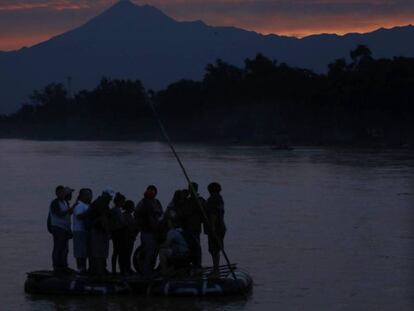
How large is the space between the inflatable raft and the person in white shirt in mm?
333

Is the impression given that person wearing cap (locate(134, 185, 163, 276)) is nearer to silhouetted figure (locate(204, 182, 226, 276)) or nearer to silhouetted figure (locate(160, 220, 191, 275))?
silhouetted figure (locate(160, 220, 191, 275))

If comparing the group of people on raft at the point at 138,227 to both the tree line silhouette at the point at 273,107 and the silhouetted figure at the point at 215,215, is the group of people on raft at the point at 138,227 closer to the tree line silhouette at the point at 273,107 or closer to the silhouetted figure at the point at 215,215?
the silhouetted figure at the point at 215,215

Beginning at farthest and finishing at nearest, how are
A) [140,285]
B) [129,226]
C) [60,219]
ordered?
[60,219] < [129,226] < [140,285]

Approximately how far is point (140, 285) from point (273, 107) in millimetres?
109456

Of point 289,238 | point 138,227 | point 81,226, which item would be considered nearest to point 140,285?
point 138,227

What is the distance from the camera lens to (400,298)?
554 inches

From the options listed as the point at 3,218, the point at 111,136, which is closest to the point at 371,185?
the point at 3,218

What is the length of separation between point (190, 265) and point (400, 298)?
2.82 meters

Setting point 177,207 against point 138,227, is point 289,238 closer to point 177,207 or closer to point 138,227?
point 177,207

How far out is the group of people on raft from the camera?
13438mm

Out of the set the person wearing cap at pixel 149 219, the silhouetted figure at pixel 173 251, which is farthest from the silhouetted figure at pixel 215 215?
the person wearing cap at pixel 149 219

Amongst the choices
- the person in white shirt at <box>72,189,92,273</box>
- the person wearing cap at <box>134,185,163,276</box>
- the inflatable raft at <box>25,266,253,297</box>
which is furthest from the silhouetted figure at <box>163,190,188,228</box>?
the person in white shirt at <box>72,189,92,273</box>

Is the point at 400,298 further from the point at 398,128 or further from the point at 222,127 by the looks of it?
the point at 222,127

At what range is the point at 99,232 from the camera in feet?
44.3
